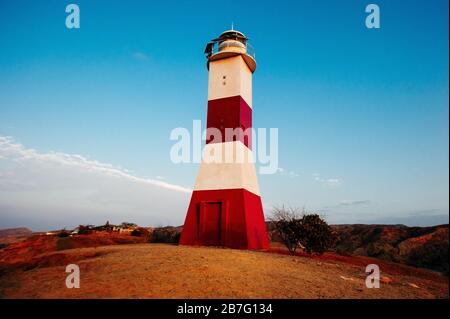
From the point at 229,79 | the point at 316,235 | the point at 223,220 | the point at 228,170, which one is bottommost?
Result: the point at 316,235

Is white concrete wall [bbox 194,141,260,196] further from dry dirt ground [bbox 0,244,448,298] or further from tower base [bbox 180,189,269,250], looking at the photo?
dry dirt ground [bbox 0,244,448,298]

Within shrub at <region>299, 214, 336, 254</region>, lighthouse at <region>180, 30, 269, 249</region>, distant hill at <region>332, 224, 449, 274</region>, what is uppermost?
lighthouse at <region>180, 30, 269, 249</region>

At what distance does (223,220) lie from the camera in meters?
12.4

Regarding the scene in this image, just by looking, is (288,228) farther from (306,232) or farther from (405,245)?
(405,245)

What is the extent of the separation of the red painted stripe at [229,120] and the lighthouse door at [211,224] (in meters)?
3.53

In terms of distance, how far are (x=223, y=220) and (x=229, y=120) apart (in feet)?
17.4

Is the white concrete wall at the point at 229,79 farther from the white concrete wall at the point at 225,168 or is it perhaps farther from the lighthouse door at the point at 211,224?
the lighthouse door at the point at 211,224

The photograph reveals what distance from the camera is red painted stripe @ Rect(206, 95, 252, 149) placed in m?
13.6

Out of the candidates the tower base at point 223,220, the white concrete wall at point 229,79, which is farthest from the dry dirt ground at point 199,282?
the white concrete wall at point 229,79

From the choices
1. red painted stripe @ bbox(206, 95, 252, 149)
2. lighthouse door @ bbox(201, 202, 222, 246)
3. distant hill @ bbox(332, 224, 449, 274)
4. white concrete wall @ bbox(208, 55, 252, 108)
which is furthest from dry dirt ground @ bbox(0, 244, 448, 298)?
distant hill @ bbox(332, 224, 449, 274)

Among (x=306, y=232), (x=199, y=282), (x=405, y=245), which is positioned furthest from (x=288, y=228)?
(x=405, y=245)
